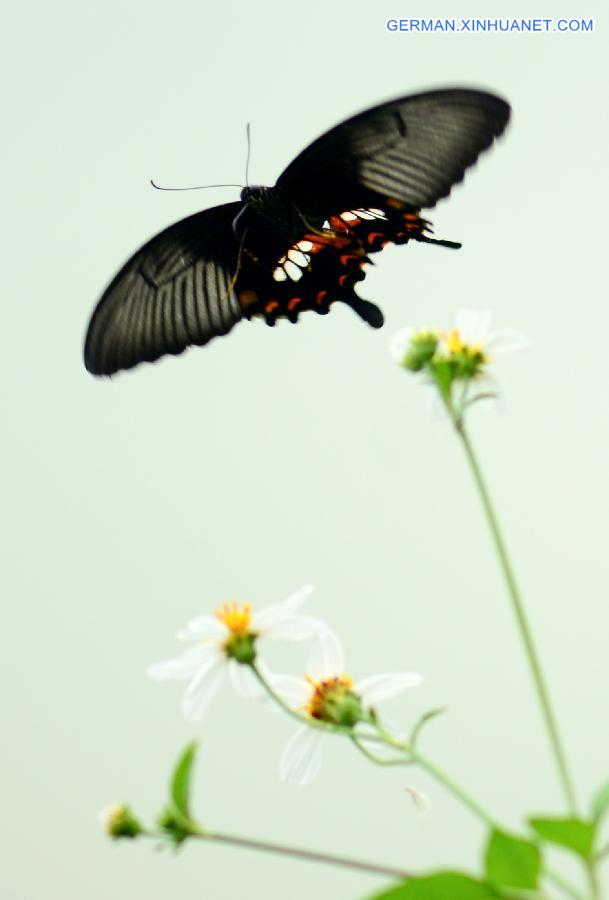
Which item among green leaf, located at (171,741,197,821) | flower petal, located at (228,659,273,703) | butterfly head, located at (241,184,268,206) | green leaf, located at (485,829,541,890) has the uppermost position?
butterfly head, located at (241,184,268,206)

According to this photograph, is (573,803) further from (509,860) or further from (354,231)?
(354,231)

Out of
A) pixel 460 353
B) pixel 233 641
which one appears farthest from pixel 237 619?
pixel 460 353

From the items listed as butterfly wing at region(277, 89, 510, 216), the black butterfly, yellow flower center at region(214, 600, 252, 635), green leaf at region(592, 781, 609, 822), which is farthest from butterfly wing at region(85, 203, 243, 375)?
green leaf at region(592, 781, 609, 822)

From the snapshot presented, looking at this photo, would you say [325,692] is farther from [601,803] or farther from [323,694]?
[601,803]

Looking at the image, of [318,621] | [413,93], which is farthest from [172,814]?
[413,93]

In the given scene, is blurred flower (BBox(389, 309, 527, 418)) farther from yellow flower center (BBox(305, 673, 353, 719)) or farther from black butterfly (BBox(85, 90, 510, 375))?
black butterfly (BBox(85, 90, 510, 375))

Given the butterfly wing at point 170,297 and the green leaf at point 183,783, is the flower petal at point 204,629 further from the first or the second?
the butterfly wing at point 170,297

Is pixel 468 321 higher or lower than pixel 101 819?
higher
